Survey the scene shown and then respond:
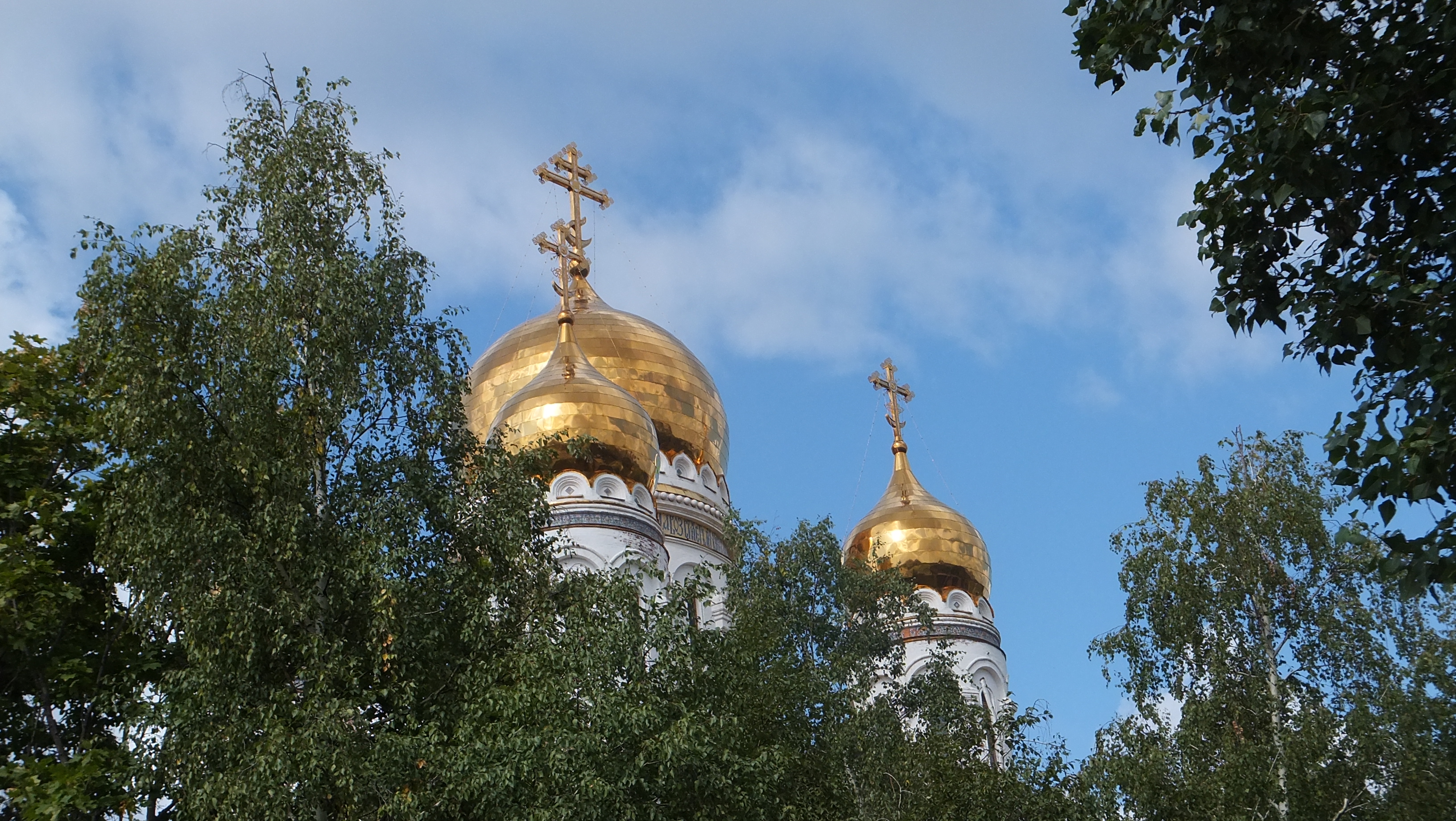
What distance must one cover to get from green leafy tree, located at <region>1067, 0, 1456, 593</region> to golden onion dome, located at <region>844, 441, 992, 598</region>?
17001 mm

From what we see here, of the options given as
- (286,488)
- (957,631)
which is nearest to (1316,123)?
(286,488)

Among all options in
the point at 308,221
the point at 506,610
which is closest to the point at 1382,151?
the point at 506,610

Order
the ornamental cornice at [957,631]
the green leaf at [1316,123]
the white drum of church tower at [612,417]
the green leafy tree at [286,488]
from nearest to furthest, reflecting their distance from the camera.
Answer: the green leaf at [1316,123] < the green leafy tree at [286,488] < the white drum of church tower at [612,417] < the ornamental cornice at [957,631]

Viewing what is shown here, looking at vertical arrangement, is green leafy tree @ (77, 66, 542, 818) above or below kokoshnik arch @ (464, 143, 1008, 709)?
below

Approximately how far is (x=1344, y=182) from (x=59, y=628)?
30.0 ft

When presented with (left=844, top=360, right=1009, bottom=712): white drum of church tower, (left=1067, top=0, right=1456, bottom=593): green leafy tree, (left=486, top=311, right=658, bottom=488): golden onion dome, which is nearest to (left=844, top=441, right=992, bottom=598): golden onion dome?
(left=844, top=360, right=1009, bottom=712): white drum of church tower

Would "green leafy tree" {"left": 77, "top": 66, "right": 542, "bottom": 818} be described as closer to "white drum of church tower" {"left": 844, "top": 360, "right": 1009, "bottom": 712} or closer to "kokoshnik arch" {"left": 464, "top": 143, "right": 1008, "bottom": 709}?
"kokoshnik arch" {"left": 464, "top": 143, "right": 1008, "bottom": 709}

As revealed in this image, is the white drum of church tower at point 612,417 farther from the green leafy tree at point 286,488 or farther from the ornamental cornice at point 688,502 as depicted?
the green leafy tree at point 286,488

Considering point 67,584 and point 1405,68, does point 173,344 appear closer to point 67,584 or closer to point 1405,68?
point 67,584

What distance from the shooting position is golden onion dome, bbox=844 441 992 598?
23.9m

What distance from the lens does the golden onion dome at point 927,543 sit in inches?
942

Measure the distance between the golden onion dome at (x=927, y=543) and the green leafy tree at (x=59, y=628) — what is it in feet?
43.5

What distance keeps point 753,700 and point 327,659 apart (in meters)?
3.93

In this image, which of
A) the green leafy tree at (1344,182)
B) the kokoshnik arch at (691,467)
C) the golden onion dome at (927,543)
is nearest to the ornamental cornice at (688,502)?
the kokoshnik arch at (691,467)
